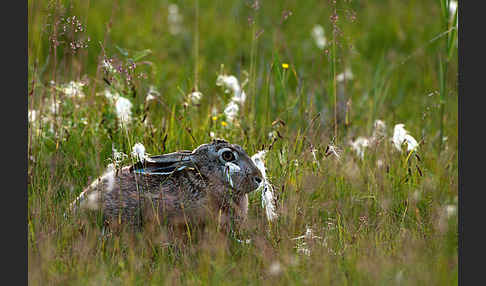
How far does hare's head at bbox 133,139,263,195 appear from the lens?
5664mm

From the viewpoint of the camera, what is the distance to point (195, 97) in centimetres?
707

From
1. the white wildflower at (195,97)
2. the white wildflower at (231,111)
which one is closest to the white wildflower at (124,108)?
the white wildflower at (195,97)

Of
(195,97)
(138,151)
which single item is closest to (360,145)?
(195,97)

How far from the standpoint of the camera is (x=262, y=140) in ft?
21.8

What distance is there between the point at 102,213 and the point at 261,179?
4.13 ft

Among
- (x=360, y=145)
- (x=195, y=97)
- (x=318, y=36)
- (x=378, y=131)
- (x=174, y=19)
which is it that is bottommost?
(x=360, y=145)

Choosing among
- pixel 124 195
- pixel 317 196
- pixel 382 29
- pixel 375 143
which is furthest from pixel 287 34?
pixel 124 195

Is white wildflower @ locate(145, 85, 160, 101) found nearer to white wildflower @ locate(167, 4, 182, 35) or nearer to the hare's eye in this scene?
the hare's eye

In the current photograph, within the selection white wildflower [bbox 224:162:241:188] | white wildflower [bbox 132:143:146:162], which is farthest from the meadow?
white wildflower [bbox 224:162:241:188]

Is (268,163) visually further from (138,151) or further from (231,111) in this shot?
(138,151)

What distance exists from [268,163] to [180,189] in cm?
102

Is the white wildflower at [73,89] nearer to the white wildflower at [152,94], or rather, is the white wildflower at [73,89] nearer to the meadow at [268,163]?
the meadow at [268,163]

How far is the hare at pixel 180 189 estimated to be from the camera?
5.52m

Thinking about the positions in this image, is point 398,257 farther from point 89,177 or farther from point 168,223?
point 89,177
